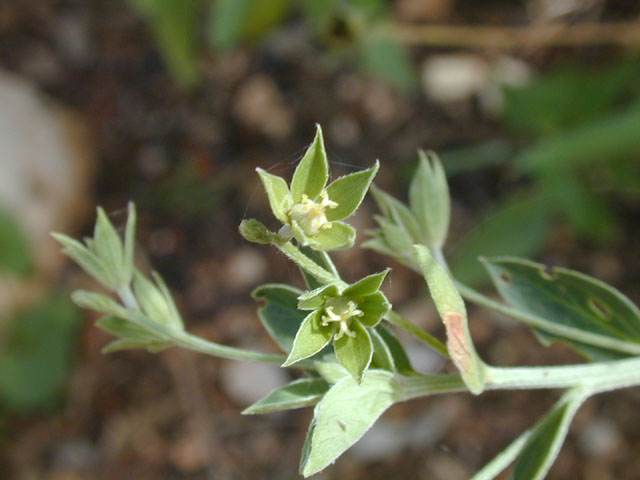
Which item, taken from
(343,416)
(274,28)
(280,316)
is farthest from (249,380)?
(343,416)

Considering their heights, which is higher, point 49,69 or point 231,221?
point 49,69

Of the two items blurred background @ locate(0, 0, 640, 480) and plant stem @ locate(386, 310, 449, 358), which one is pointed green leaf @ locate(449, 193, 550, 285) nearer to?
blurred background @ locate(0, 0, 640, 480)

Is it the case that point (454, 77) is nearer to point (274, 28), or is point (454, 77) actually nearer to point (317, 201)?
point (274, 28)

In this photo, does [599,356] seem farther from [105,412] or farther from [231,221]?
[105,412]

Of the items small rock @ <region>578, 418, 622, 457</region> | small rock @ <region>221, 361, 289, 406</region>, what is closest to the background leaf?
small rock @ <region>221, 361, 289, 406</region>

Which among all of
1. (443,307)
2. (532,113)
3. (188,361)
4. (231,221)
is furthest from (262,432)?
(443,307)

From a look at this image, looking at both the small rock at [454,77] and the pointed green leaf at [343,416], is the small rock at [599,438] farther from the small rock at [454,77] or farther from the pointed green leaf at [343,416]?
the pointed green leaf at [343,416]
